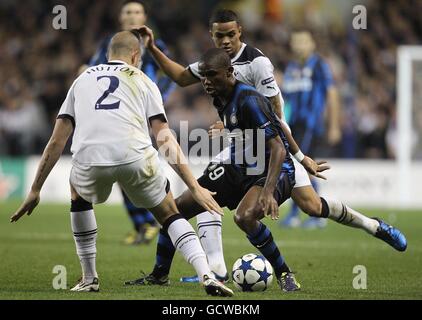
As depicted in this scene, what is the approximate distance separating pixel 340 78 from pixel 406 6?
279 cm

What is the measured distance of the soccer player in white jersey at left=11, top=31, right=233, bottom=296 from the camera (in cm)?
650

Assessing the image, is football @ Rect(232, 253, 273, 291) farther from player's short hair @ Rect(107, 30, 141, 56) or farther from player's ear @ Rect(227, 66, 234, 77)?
player's short hair @ Rect(107, 30, 141, 56)

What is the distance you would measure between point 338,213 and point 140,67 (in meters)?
3.08

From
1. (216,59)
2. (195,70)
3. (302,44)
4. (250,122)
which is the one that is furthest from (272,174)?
(302,44)

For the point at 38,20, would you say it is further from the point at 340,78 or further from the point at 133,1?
the point at 133,1

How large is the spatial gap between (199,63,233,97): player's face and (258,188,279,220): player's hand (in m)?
0.83

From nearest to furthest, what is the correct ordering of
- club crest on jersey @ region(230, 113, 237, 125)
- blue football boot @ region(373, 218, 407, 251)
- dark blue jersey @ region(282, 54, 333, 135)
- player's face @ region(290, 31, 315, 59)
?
club crest on jersey @ region(230, 113, 237, 125), blue football boot @ region(373, 218, 407, 251), player's face @ region(290, 31, 315, 59), dark blue jersey @ region(282, 54, 333, 135)

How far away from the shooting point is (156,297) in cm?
668

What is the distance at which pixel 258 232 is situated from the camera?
7.25 m

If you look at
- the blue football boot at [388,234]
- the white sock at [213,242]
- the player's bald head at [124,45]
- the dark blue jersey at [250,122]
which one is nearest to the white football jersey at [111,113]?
the player's bald head at [124,45]

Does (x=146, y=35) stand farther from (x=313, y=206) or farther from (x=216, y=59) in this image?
(x=313, y=206)

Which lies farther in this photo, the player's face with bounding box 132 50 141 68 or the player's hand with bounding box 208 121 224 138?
the player's hand with bounding box 208 121 224 138

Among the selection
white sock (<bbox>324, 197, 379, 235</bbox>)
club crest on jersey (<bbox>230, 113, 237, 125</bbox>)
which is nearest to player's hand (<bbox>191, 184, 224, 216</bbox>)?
club crest on jersey (<bbox>230, 113, 237, 125</bbox>)
